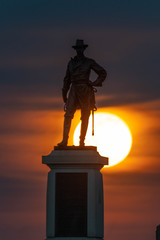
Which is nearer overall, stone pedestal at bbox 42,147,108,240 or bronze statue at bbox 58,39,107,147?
stone pedestal at bbox 42,147,108,240

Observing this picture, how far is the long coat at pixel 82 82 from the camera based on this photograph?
50875mm

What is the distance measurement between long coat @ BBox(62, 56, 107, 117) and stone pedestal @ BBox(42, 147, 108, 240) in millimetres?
1972

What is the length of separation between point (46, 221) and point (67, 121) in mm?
4189

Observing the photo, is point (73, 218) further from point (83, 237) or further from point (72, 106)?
point (72, 106)

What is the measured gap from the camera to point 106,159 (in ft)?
167

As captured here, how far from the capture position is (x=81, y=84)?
167 ft

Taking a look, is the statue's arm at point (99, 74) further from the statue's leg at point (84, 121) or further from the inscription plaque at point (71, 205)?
the inscription plaque at point (71, 205)

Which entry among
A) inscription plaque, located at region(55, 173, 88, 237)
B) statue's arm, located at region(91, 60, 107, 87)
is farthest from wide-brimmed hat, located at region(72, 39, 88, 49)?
inscription plaque, located at region(55, 173, 88, 237)

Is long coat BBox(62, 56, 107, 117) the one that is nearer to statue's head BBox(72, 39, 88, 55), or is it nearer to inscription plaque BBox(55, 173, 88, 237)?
statue's head BBox(72, 39, 88, 55)

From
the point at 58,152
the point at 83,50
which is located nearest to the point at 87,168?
the point at 58,152

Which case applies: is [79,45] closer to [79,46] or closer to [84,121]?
[79,46]

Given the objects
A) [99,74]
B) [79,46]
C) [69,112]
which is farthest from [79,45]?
[69,112]

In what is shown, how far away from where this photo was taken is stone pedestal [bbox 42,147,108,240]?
49.4 m

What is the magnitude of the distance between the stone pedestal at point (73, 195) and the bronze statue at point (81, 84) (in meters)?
1.24
